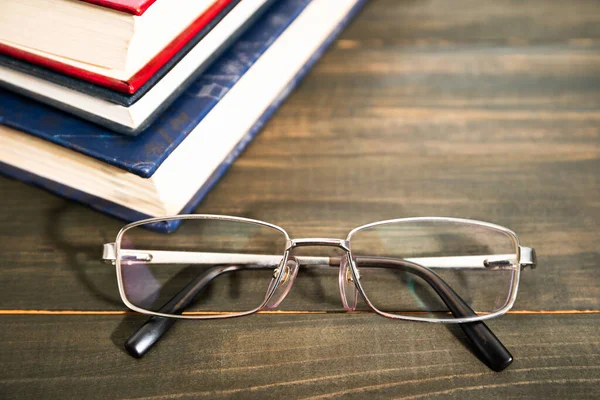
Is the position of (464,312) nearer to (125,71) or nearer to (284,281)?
(284,281)

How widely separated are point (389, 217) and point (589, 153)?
0.25m

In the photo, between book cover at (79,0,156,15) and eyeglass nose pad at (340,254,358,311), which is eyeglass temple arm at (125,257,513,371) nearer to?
eyeglass nose pad at (340,254,358,311)

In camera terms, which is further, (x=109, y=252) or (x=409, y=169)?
(x=409, y=169)

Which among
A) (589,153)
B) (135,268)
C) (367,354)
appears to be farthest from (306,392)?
(589,153)

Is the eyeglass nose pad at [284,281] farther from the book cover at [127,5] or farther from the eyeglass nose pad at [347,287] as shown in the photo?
the book cover at [127,5]

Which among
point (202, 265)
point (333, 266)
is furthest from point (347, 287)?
point (202, 265)

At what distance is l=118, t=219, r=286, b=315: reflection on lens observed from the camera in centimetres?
49

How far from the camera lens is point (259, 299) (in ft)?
1.63

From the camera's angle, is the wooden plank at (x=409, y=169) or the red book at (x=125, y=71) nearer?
the red book at (x=125, y=71)

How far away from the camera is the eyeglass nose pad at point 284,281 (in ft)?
1.59

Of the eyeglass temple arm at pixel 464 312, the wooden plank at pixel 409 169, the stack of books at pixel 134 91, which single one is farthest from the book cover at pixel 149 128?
the eyeglass temple arm at pixel 464 312

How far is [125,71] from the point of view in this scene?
431mm

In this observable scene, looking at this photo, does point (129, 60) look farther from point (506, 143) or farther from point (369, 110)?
point (506, 143)

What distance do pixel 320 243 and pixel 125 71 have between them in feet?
0.73
